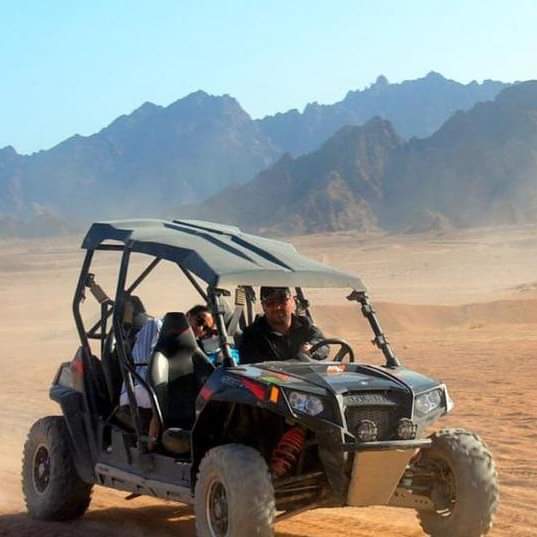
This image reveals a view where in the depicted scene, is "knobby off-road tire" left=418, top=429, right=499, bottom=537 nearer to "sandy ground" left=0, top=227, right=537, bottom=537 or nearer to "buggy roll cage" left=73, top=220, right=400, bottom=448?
"buggy roll cage" left=73, top=220, right=400, bottom=448

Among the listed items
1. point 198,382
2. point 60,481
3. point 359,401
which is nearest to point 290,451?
point 359,401

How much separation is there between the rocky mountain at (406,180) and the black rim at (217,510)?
3389 inches

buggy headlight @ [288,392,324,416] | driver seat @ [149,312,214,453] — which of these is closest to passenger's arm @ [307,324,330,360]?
driver seat @ [149,312,214,453]

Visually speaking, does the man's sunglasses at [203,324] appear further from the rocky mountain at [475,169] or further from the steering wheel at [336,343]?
the rocky mountain at [475,169]

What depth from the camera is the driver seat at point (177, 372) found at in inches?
280

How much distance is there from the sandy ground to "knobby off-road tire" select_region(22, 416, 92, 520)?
0.41 feet

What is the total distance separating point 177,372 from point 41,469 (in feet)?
5.78

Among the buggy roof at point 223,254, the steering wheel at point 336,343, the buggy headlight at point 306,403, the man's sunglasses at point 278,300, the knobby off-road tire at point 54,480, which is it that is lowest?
the knobby off-road tire at point 54,480

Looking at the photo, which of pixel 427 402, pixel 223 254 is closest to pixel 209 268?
pixel 223 254

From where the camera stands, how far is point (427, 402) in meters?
6.32

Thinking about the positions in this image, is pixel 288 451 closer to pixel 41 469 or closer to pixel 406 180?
pixel 41 469

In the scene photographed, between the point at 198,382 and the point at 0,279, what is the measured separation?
5302 centimetres

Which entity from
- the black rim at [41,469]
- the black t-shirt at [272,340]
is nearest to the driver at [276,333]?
the black t-shirt at [272,340]

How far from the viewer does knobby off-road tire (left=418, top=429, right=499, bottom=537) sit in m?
6.48
